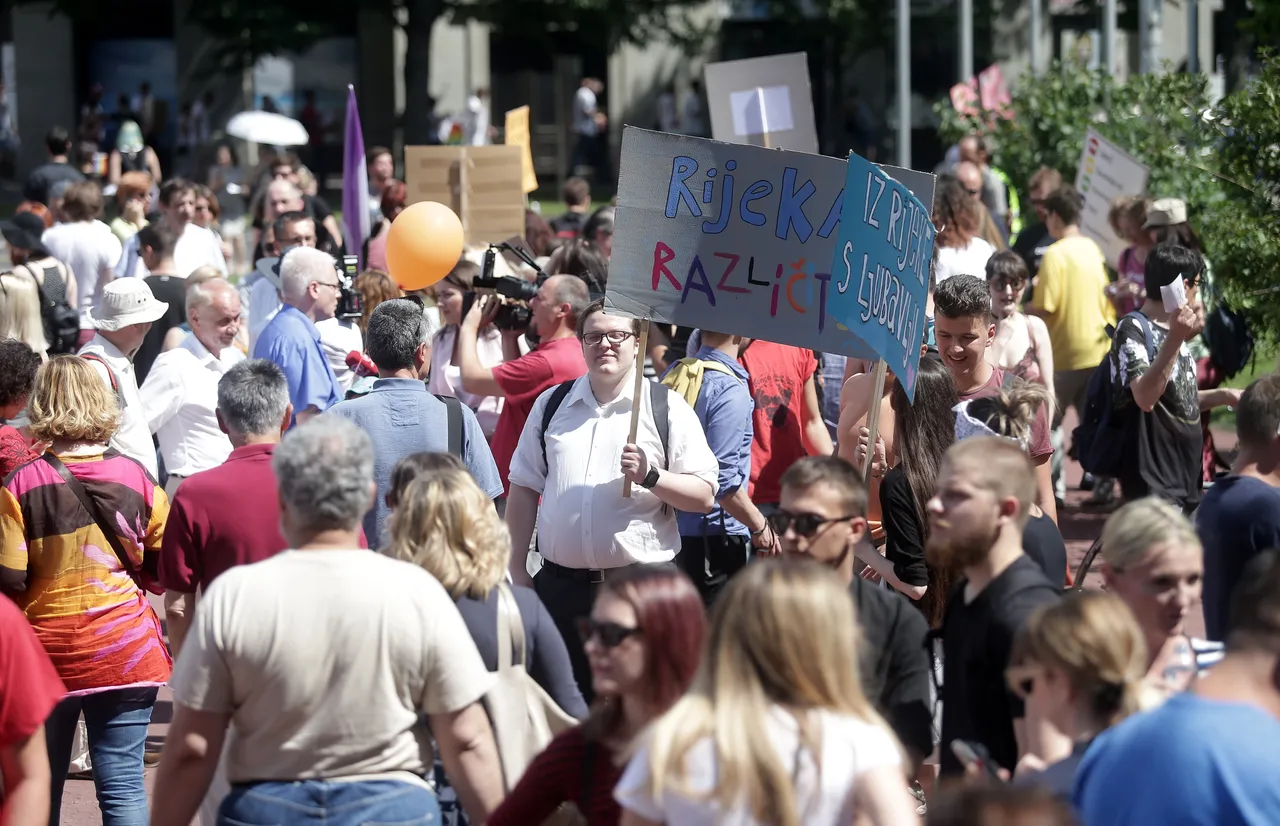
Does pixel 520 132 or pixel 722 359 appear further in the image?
pixel 520 132

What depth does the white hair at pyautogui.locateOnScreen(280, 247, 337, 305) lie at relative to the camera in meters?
7.29

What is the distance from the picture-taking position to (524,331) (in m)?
7.54

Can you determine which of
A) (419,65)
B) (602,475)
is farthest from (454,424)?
(419,65)

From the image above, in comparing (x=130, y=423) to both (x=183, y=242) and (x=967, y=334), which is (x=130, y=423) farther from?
(x=183, y=242)

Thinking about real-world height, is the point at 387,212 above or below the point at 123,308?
above

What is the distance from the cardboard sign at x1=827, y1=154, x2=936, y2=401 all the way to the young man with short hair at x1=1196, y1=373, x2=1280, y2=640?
1028 millimetres

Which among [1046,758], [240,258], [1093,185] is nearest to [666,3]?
[240,258]

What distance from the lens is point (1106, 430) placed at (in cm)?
762

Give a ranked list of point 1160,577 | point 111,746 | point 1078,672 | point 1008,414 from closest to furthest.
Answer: point 1078,672, point 1160,577, point 111,746, point 1008,414

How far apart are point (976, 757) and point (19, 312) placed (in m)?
6.14

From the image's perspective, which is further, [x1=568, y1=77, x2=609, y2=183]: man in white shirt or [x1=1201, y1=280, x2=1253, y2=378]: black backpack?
[x1=568, y1=77, x2=609, y2=183]: man in white shirt

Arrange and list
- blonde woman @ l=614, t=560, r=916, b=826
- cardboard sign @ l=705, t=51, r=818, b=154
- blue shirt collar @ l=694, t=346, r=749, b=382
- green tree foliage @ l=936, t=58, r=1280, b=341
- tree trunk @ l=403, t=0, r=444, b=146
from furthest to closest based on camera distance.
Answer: tree trunk @ l=403, t=0, r=444, b=146
cardboard sign @ l=705, t=51, r=818, b=154
green tree foliage @ l=936, t=58, r=1280, b=341
blue shirt collar @ l=694, t=346, r=749, b=382
blonde woman @ l=614, t=560, r=916, b=826

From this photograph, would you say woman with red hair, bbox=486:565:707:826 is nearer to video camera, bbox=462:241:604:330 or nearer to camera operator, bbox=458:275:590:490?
camera operator, bbox=458:275:590:490

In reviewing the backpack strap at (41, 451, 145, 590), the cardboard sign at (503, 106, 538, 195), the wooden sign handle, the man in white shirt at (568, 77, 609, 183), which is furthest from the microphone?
the man in white shirt at (568, 77, 609, 183)
